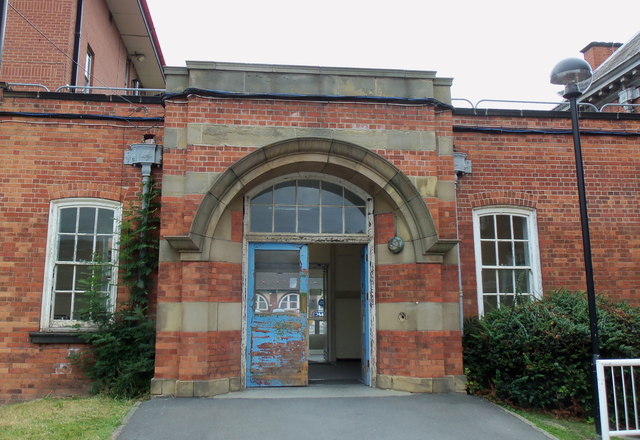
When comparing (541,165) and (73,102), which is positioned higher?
(73,102)

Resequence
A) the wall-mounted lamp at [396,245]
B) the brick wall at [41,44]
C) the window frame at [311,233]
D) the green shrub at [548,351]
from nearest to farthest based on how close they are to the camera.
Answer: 1. the green shrub at [548,351]
2. the wall-mounted lamp at [396,245]
3. the window frame at [311,233]
4. the brick wall at [41,44]

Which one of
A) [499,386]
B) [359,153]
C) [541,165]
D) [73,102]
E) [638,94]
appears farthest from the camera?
[638,94]

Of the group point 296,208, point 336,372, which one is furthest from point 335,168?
point 336,372

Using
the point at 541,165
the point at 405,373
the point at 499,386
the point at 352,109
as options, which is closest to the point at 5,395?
the point at 405,373

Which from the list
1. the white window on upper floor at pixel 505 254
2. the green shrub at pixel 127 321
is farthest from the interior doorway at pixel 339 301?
the green shrub at pixel 127 321

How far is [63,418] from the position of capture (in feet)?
22.1

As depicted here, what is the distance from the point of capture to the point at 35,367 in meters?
8.37

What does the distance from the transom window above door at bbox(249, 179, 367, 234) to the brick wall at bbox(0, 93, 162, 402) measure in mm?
2207

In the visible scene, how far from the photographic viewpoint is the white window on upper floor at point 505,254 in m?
9.44

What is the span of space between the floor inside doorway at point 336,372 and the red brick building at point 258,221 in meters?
0.95

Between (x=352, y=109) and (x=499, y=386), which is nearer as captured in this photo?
(x=499, y=386)

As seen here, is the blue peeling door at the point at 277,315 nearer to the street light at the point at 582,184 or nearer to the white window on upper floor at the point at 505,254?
the white window on upper floor at the point at 505,254

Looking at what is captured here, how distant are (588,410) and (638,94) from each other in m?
10.2

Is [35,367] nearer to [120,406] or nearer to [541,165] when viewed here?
[120,406]
